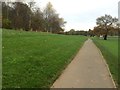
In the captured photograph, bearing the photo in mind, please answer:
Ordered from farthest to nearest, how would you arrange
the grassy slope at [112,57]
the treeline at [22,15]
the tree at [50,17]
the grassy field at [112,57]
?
the tree at [50,17] → the treeline at [22,15] → the grassy slope at [112,57] → the grassy field at [112,57]

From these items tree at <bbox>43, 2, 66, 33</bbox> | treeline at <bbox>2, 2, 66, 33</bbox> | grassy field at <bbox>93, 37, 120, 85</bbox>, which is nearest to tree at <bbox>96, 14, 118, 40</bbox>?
tree at <bbox>43, 2, 66, 33</bbox>

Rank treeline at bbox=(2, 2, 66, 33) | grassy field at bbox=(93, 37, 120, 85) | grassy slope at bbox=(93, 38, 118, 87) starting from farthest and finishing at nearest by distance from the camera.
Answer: treeline at bbox=(2, 2, 66, 33) < grassy slope at bbox=(93, 38, 118, 87) < grassy field at bbox=(93, 37, 120, 85)

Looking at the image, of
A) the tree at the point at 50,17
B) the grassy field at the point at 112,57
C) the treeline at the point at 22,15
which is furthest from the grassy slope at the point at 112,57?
the tree at the point at 50,17

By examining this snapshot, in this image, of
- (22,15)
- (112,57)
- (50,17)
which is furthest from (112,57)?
(50,17)

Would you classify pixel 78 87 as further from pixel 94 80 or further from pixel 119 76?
pixel 119 76

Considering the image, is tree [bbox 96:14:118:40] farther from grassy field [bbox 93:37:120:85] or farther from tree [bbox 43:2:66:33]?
grassy field [bbox 93:37:120:85]

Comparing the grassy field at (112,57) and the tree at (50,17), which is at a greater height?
the tree at (50,17)

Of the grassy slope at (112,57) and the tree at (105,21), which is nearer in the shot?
the grassy slope at (112,57)

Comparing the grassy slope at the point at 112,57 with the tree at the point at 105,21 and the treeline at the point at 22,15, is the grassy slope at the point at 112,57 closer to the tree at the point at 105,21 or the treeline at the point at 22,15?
the treeline at the point at 22,15

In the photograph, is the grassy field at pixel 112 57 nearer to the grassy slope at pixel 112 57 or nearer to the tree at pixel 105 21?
the grassy slope at pixel 112 57

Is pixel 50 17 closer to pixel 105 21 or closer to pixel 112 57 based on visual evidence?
pixel 105 21

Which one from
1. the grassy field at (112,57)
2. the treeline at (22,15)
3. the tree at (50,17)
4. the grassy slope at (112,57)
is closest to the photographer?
the grassy field at (112,57)

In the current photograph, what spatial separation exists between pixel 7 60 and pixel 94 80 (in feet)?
16.4

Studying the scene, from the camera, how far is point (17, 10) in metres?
81.3
